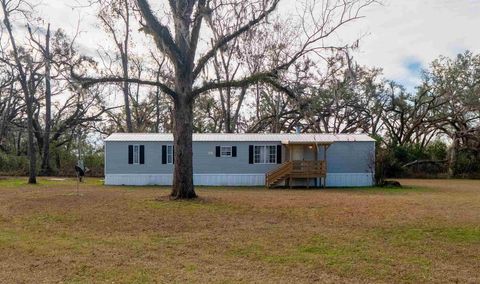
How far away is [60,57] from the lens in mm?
28750

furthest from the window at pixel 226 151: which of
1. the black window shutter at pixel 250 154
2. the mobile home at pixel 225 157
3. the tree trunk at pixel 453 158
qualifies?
the tree trunk at pixel 453 158

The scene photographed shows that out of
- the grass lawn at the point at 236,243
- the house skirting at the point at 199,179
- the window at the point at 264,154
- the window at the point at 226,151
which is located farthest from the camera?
the window at the point at 264,154

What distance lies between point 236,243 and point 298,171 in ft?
51.4

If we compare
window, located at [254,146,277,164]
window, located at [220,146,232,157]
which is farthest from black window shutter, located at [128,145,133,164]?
window, located at [254,146,277,164]

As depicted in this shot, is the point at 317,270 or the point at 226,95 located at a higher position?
the point at 226,95

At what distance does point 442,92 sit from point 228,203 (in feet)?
91.0

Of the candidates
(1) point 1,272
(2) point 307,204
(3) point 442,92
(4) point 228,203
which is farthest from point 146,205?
(3) point 442,92

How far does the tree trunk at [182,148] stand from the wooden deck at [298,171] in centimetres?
845

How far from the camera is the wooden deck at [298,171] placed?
23391mm

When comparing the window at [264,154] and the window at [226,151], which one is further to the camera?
the window at [264,154]

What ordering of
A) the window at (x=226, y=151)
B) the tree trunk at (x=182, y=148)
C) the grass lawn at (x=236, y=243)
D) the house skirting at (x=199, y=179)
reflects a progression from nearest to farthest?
the grass lawn at (x=236, y=243)
the tree trunk at (x=182, y=148)
the house skirting at (x=199, y=179)
the window at (x=226, y=151)

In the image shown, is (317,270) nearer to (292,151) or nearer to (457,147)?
(292,151)

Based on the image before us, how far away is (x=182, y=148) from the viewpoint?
15.6m

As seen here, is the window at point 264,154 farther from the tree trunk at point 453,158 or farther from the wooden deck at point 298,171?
the tree trunk at point 453,158
